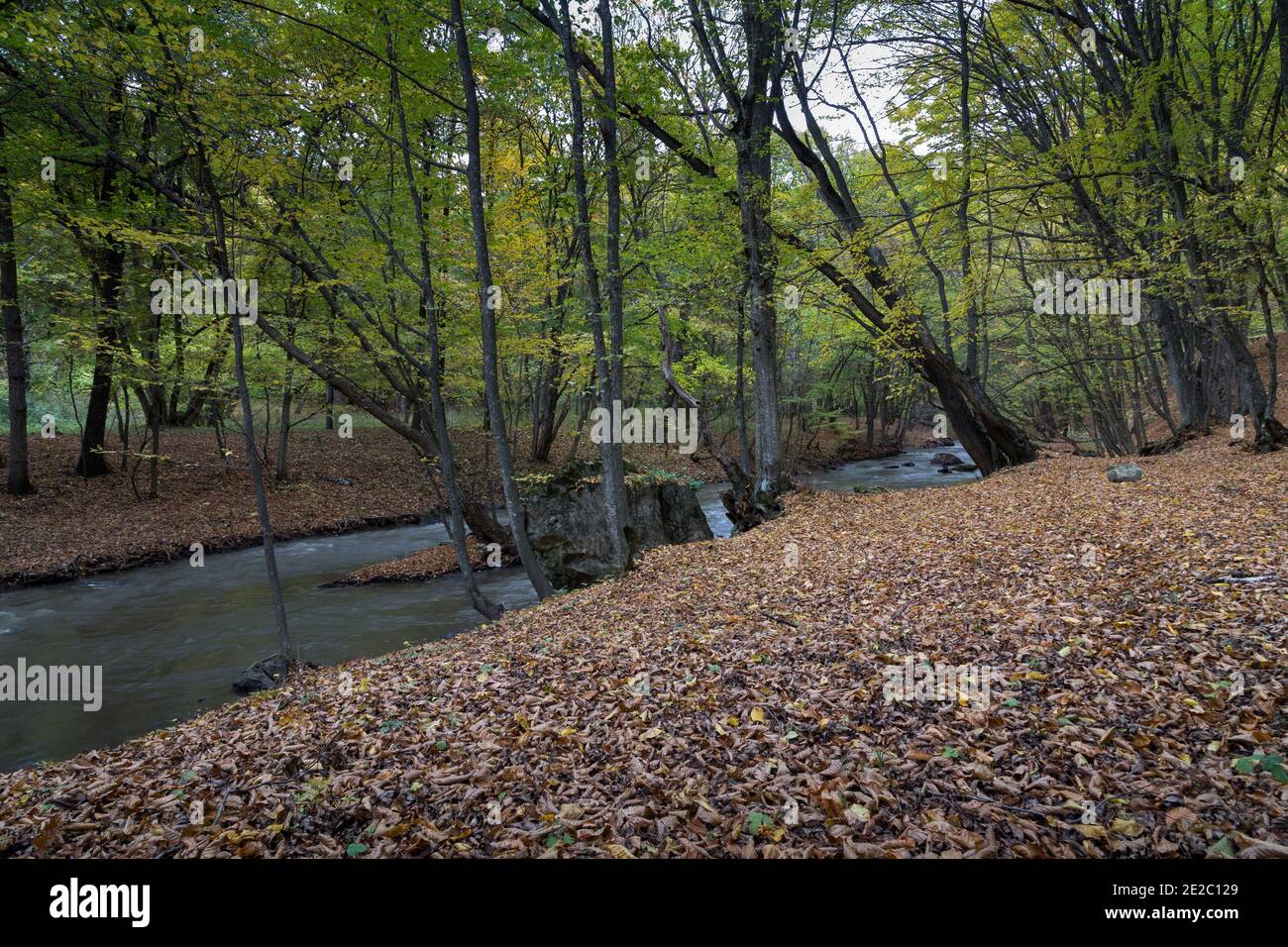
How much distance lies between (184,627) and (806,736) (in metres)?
11.3

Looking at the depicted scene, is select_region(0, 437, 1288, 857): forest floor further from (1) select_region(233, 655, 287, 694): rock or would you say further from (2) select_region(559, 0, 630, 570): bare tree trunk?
(2) select_region(559, 0, 630, 570): bare tree trunk

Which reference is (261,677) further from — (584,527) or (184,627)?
(584,527)

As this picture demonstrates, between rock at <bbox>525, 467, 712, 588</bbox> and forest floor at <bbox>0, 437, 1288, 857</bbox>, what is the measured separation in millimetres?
5637

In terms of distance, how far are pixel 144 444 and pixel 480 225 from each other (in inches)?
682

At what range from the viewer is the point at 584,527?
12.6 metres

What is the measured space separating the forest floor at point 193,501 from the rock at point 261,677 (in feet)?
20.5

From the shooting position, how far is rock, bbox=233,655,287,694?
7.96 meters

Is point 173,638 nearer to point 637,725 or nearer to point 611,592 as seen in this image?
point 611,592

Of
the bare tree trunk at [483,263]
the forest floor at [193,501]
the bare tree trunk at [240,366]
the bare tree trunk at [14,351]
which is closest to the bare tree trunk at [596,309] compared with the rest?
the bare tree trunk at [483,263]

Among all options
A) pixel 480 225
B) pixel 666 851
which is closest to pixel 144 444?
pixel 480 225

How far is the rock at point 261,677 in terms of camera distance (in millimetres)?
7965

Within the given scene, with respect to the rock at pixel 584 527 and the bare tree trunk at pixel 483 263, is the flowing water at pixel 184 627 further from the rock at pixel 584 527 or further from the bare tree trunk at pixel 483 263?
the bare tree trunk at pixel 483 263

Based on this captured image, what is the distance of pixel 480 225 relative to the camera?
743 cm

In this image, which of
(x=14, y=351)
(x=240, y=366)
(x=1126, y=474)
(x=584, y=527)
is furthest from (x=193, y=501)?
(x=1126, y=474)
